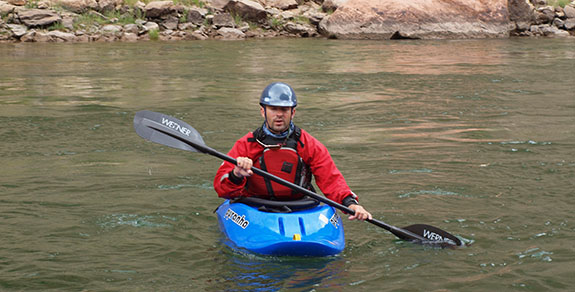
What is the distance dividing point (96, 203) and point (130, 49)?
15.3 metres

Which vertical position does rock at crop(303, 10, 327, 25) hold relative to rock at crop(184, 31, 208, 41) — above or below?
above

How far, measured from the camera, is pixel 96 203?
20.5 ft

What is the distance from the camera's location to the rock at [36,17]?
78.2 ft

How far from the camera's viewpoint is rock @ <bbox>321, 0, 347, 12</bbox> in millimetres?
28219

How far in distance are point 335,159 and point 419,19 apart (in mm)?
17476

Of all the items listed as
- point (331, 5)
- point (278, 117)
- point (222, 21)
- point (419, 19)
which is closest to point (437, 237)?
point (278, 117)

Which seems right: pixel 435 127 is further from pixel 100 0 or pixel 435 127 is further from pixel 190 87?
pixel 100 0

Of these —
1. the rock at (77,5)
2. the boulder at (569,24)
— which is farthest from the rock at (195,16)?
the boulder at (569,24)

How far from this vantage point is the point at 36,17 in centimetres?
2392

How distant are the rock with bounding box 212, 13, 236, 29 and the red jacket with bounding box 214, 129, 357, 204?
70.3 ft

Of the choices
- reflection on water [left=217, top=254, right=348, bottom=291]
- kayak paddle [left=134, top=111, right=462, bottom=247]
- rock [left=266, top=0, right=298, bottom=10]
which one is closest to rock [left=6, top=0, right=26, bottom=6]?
rock [left=266, top=0, right=298, bottom=10]

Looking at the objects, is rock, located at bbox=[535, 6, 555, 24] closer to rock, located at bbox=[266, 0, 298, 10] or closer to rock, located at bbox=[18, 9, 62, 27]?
rock, located at bbox=[266, 0, 298, 10]

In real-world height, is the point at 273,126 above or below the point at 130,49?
above

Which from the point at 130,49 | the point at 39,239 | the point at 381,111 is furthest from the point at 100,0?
the point at 39,239
